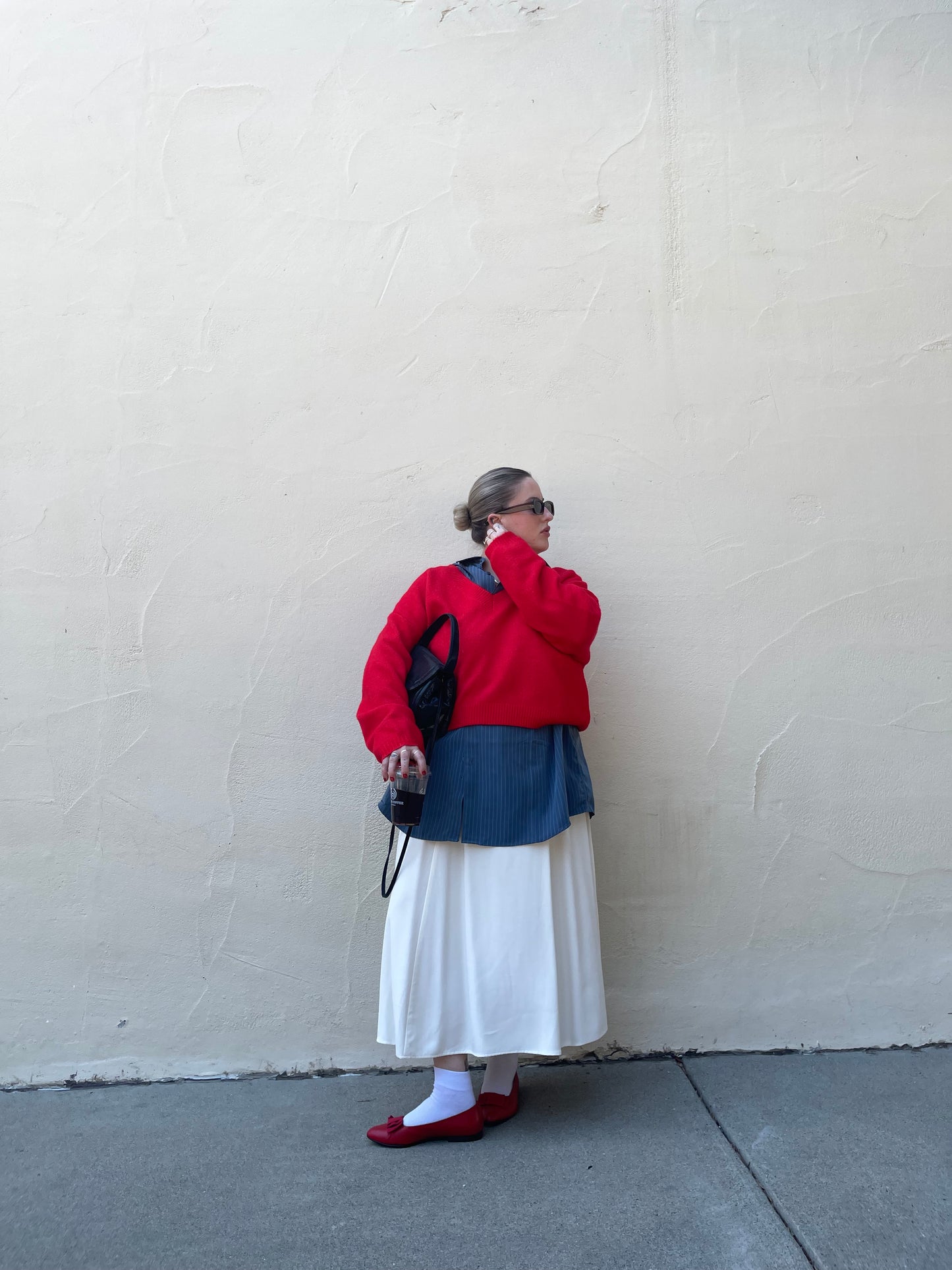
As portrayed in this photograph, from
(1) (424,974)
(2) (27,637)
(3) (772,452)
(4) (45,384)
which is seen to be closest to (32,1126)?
(1) (424,974)

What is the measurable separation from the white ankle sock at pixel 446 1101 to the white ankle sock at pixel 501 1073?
0.13 m

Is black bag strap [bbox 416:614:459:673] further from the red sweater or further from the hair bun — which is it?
the hair bun

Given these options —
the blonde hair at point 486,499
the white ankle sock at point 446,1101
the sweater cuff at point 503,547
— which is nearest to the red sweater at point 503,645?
the sweater cuff at point 503,547

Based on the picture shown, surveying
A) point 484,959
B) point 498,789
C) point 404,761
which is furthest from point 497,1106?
point 404,761

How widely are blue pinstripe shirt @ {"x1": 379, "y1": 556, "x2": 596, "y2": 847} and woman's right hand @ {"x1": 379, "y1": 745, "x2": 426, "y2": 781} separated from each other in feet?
0.51

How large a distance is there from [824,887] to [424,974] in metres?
1.27

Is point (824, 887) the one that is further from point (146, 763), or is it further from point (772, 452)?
point (146, 763)

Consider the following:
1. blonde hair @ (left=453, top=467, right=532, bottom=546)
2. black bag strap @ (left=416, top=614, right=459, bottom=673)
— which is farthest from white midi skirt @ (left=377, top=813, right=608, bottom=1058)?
blonde hair @ (left=453, top=467, right=532, bottom=546)

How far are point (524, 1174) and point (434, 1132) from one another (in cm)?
25

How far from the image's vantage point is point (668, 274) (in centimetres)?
273

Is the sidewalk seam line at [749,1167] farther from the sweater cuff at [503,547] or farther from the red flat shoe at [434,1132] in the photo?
the sweater cuff at [503,547]

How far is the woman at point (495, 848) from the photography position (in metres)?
2.15

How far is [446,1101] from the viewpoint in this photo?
7.18 feet

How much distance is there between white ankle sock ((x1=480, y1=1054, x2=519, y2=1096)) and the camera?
2320 mm
